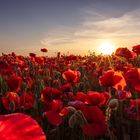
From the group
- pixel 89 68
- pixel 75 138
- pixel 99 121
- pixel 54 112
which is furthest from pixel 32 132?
pixel 89 68

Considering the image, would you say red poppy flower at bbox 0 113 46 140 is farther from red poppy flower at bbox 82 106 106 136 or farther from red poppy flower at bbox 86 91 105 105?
red poppy flower at bbox 86 91 105 105

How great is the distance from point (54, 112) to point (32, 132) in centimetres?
214

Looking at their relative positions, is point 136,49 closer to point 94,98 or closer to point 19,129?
point 94,98

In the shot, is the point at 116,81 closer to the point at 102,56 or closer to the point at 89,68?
the point at 89,68

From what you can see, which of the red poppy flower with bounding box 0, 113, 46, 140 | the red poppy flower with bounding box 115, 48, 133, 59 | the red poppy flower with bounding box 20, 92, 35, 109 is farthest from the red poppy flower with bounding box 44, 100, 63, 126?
the red poppy flower with bounding box 115, 48, 133, 59

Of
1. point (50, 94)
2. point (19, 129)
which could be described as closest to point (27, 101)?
point (50, 94)

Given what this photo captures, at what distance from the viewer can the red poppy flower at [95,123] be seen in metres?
2.00

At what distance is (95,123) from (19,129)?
1762mm

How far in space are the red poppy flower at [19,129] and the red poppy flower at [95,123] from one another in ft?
5.22

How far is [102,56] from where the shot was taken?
532 inches

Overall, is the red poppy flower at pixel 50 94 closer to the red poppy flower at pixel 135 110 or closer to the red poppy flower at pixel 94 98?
the red poppy flower at pixel 94 98

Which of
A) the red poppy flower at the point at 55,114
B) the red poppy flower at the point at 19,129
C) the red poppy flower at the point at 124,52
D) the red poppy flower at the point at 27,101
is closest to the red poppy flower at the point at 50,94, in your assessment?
the red poppy flower at the point at 27,101

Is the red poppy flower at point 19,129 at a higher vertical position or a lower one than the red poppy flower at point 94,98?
higher

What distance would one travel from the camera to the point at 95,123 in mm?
2119
